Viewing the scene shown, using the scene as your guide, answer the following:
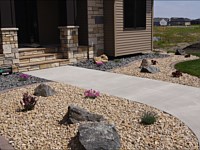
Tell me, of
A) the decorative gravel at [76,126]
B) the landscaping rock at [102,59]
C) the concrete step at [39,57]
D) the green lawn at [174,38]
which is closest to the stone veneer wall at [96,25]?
the landscaping rock at [102,59]

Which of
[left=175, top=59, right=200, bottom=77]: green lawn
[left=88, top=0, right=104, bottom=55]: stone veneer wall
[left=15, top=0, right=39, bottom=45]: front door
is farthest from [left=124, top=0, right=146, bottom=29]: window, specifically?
[left=15, top=0, right=39, bottom=45]: front door

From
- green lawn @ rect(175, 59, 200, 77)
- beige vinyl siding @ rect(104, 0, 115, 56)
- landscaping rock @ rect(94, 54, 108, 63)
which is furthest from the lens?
beige vinyl siding @ rect(104, 0, 115, 56)

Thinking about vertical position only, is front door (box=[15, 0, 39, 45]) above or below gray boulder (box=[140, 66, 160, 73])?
above

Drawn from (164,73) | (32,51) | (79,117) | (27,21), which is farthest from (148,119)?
(27,21)

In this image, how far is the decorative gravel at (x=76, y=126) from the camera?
412 cm

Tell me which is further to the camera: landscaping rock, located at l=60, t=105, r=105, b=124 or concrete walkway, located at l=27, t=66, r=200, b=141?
concrete walkway, located at l=27, t=66, r=200, b=141

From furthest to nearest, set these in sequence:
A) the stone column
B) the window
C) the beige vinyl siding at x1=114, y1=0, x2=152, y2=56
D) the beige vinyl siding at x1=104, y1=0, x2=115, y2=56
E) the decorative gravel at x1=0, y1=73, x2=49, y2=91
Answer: the window, the beige vinyl siding at x1=114, y1=0, x2=152, y2=56, the beige vinyl siding at x1=104, y1=0, x2=115, y2=56, the stone column, the decorative gravel at x1=0, y1=73, x2=49, y2=91

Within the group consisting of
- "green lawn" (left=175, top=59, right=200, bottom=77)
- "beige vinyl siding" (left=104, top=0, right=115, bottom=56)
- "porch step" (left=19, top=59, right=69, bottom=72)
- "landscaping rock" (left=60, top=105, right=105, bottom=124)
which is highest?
"beige vinyl siding" (left=104, top=0, right=115, bottom=56)

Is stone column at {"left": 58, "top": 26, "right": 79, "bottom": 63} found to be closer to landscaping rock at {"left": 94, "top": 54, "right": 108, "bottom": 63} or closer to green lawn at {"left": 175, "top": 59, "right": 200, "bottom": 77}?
landscaping rock at {"left": 94, "top": 54, "right": 108, "bottom": 63}

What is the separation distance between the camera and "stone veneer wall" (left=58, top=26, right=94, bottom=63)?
11.0 m

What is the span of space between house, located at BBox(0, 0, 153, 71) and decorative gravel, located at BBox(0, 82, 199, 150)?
373cm

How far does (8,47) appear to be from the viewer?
9.30 meters

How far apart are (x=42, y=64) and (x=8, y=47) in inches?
56.0

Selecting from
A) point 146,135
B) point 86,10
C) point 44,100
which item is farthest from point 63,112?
point 86,10
